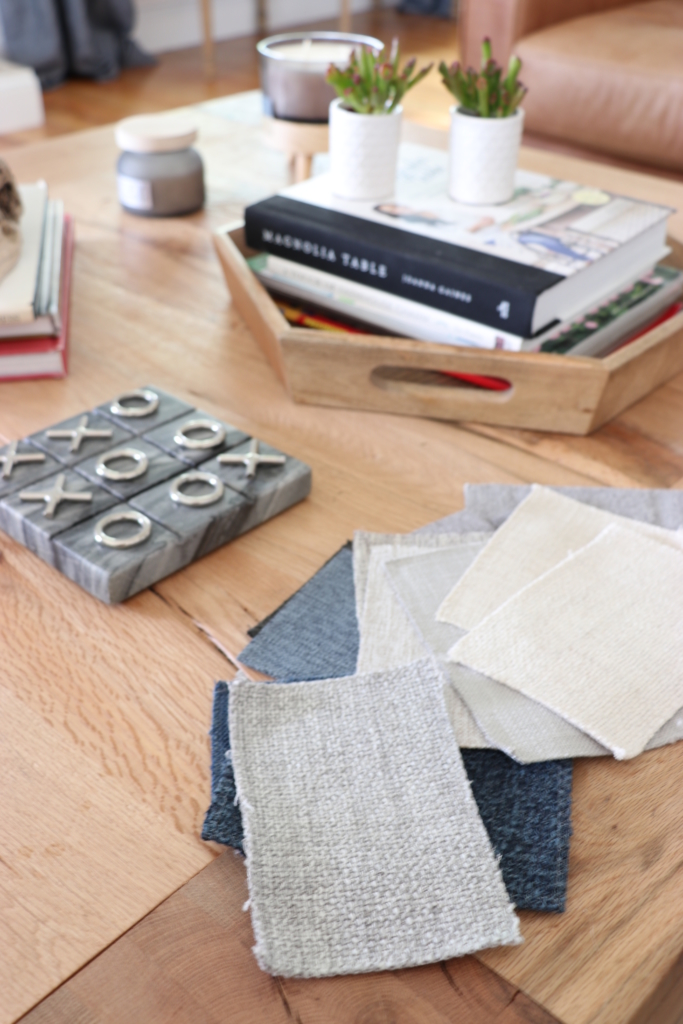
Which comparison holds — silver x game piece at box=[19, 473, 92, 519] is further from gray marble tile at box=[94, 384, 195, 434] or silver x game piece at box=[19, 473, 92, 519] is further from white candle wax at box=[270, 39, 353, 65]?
white candle wax at box=[270, 39, 353, 65]

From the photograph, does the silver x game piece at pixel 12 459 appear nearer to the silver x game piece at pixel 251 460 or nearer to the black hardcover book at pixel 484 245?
the silver x game piece at pixel 251 460

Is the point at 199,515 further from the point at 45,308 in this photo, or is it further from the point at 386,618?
the point at 45,308

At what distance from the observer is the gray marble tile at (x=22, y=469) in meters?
0.66

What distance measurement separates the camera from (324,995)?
40cm

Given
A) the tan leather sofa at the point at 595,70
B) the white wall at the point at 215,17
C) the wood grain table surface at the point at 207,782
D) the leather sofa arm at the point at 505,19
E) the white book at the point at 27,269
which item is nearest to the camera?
the wood grain table surface at the point at 207,782

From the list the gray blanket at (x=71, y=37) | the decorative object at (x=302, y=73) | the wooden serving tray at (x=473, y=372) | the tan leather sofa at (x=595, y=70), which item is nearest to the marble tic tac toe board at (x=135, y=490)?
the wooden serving tray at (x=473, y=372)

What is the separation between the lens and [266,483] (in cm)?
68

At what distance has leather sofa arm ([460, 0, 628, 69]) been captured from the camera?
2.12 metres

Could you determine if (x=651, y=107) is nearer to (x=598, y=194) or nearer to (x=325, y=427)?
(x=598, y=194)

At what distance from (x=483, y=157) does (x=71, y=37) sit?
2931mm

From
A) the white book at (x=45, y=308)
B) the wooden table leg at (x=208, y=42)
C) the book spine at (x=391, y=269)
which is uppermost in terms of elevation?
the book spine at (x=391, y=269)

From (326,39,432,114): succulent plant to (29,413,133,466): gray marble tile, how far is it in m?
0.44

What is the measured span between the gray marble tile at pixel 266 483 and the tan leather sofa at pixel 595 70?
1.65 m

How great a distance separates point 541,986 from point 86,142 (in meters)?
1.40
